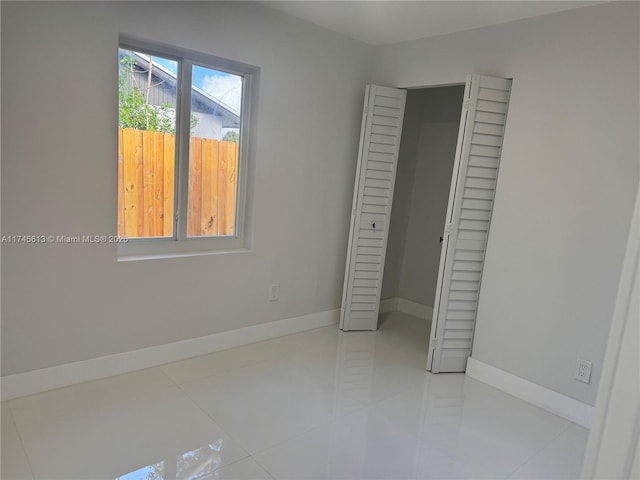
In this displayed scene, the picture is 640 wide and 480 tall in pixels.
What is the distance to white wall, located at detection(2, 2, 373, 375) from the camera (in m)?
2.10

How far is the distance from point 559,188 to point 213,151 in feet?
7.30

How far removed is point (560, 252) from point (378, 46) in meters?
2.18

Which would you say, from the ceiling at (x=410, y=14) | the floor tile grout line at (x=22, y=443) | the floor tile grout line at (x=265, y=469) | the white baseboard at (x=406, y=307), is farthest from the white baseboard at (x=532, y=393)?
the floor tile grout line at (x=22, y=443)

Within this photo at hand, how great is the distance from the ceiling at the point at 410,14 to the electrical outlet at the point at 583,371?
6.72 ft

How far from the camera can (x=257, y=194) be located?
3045mm

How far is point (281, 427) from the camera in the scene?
217 centimetres

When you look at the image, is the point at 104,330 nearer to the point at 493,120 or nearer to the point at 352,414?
the point at 352,414

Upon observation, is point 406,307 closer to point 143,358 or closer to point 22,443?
point 143,358

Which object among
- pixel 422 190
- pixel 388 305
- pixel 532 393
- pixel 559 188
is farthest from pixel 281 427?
pixel 422 190

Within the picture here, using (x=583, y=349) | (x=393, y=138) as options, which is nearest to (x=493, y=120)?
(x=393, y=138)

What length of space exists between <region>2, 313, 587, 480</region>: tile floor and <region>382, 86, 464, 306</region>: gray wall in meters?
1.40

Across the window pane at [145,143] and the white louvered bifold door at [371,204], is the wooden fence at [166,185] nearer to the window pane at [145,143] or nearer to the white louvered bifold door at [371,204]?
the window pane at [145,143]

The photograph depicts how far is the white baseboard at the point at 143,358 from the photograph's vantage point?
2258mm

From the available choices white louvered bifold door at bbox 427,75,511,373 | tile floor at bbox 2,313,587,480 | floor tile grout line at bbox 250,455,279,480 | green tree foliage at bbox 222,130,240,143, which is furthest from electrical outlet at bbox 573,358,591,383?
green tree foliage at bbox 222,130,240,143
